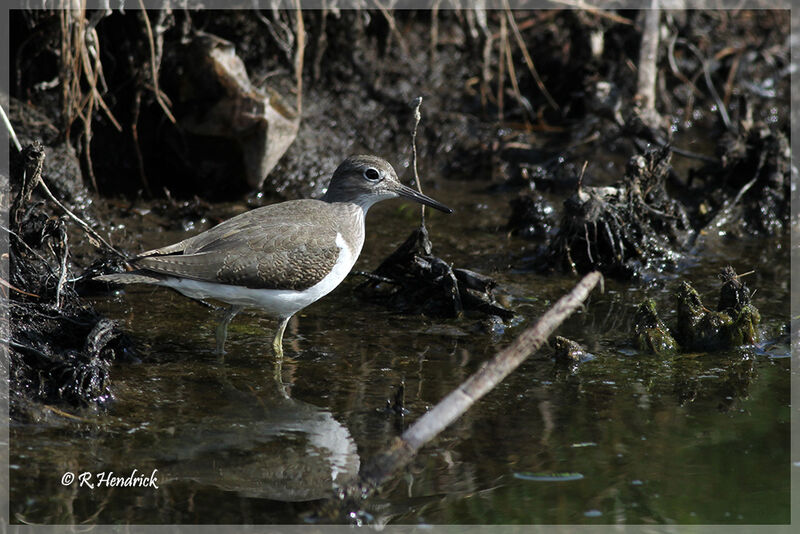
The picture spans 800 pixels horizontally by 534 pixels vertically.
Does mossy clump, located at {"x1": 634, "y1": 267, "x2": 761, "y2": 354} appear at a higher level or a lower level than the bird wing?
lower

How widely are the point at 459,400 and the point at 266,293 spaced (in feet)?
7.38

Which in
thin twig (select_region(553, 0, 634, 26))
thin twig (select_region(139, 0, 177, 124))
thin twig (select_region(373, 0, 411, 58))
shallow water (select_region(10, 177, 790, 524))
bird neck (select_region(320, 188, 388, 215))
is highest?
thin twig (select_region(553, 0, 634, 26))

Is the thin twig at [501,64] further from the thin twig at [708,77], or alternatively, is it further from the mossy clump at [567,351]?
the mossy clump at [567,351]

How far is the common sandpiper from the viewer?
17.7 feet

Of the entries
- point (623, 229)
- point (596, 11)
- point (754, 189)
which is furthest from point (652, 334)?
point (596, 11)

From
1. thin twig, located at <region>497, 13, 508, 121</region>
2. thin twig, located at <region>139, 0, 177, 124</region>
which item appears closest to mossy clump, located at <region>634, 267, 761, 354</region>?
thin twig, located at <region>497, 13, 508, 121</region>

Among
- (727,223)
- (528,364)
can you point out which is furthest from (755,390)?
(727,223)

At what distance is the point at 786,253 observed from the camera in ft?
24.8

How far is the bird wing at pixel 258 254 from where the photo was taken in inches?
213

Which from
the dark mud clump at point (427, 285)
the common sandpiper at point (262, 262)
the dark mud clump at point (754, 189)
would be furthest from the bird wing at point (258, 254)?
the dark mud clump at point (754, 189)

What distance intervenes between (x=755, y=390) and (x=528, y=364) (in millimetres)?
1325

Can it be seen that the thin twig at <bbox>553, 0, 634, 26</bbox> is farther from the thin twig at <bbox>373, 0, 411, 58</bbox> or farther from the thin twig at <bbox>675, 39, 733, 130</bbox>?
the thin twig at <bbox>373, 0, 411, 58</bbox>

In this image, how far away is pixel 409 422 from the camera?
470 cm

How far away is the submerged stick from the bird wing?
78.3 inches
